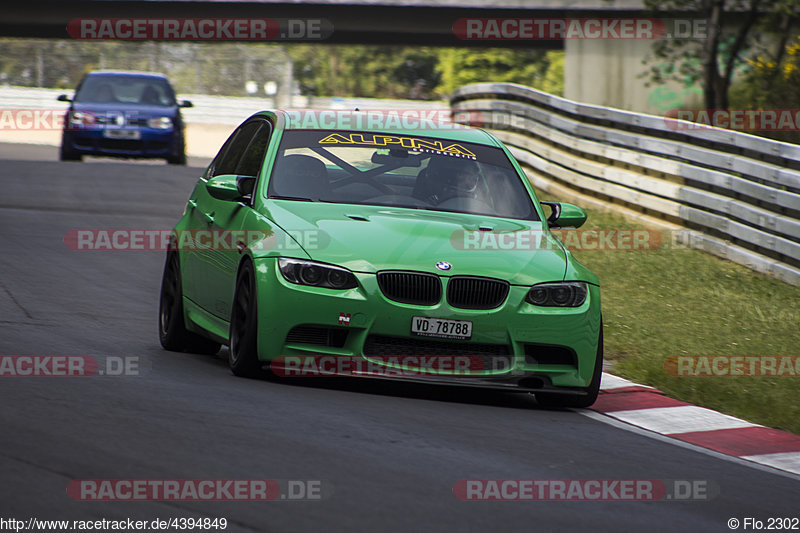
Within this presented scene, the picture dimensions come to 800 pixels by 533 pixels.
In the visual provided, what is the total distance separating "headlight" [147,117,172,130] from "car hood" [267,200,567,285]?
16686 millimetres

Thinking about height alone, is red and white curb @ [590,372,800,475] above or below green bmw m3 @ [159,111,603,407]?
below

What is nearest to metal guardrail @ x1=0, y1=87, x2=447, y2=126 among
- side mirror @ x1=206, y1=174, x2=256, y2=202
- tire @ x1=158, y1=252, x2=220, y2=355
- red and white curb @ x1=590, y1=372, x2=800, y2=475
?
tire @ x1=158, y1=252, x2=220, y2=355

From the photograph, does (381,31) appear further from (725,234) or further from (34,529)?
(34,529)

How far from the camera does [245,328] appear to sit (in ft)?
23.9

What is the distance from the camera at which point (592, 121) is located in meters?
18.8

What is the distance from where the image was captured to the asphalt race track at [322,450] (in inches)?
190

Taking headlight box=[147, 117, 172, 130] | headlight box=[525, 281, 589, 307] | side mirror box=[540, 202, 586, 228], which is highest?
side mirror box=[540, 202, 586, 228]

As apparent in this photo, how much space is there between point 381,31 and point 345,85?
60.1 m

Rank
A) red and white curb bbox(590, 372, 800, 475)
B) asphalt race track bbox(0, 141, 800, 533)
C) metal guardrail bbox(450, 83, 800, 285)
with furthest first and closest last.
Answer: metal guardrail bbox(450, 83, 800, 285) → red and white curb bbox(590, 372, 800, 475) → asphalt race track bbox(0, 141, 800, 533)

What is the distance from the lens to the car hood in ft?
23.5

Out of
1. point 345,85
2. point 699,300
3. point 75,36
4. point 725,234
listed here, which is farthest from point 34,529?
point 345,85

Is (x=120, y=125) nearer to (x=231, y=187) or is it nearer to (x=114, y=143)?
(x=114, y=143)

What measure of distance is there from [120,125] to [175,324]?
15.7 metres

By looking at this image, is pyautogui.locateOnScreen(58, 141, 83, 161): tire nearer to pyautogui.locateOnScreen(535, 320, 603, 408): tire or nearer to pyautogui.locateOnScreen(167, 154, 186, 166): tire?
pyautogui.locateOnScreen(167, 154, 186, 166): tire
